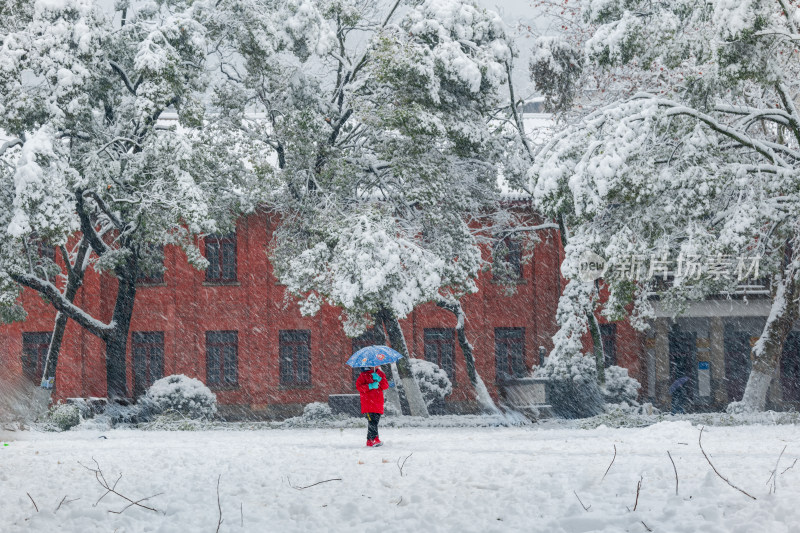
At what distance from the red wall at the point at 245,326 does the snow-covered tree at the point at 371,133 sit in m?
8.39

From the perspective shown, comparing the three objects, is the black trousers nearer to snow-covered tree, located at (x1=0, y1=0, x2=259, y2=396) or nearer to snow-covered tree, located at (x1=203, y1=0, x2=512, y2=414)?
snow-covered tree, located at (x1=203, y1=0, x2=512, y2=414)

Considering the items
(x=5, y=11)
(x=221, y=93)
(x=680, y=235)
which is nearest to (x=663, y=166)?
(x=680, y=235)

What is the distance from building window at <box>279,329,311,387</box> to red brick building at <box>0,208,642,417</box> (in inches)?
1.4

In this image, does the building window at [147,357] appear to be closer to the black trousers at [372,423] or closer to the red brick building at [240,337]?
the red brick building at [240,337]

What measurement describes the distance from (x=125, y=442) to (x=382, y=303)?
20.8ft

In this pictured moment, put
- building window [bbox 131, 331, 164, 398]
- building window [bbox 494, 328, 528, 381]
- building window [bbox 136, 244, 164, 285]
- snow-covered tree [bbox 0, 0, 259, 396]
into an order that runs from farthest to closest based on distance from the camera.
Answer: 1. building window [bbox 494, 328, 528, 381]
2. building window [bbox 131, 331, 164, 398]
3. building window [bbox 136, 244, 164, 285]
4. snow-covered tree [bbox 0, 0, 259, 396]

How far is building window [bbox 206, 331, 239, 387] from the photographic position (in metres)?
32.2

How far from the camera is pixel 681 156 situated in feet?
54.7

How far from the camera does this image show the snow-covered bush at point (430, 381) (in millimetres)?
27359

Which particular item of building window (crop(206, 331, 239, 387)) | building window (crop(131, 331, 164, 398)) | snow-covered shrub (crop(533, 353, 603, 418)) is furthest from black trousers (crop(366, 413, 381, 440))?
building window (crop(131, 331, 164, 398))

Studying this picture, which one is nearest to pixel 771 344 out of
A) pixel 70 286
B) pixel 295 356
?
pixel 295 356

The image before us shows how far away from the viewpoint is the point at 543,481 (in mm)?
9211

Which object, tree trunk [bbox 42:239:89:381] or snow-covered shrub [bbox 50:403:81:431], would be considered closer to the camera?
snow-covered shrub [bbox 50:403:81:431]

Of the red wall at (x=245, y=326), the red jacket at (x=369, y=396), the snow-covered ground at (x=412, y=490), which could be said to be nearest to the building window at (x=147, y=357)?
the red wall at (x=245, y=326)
